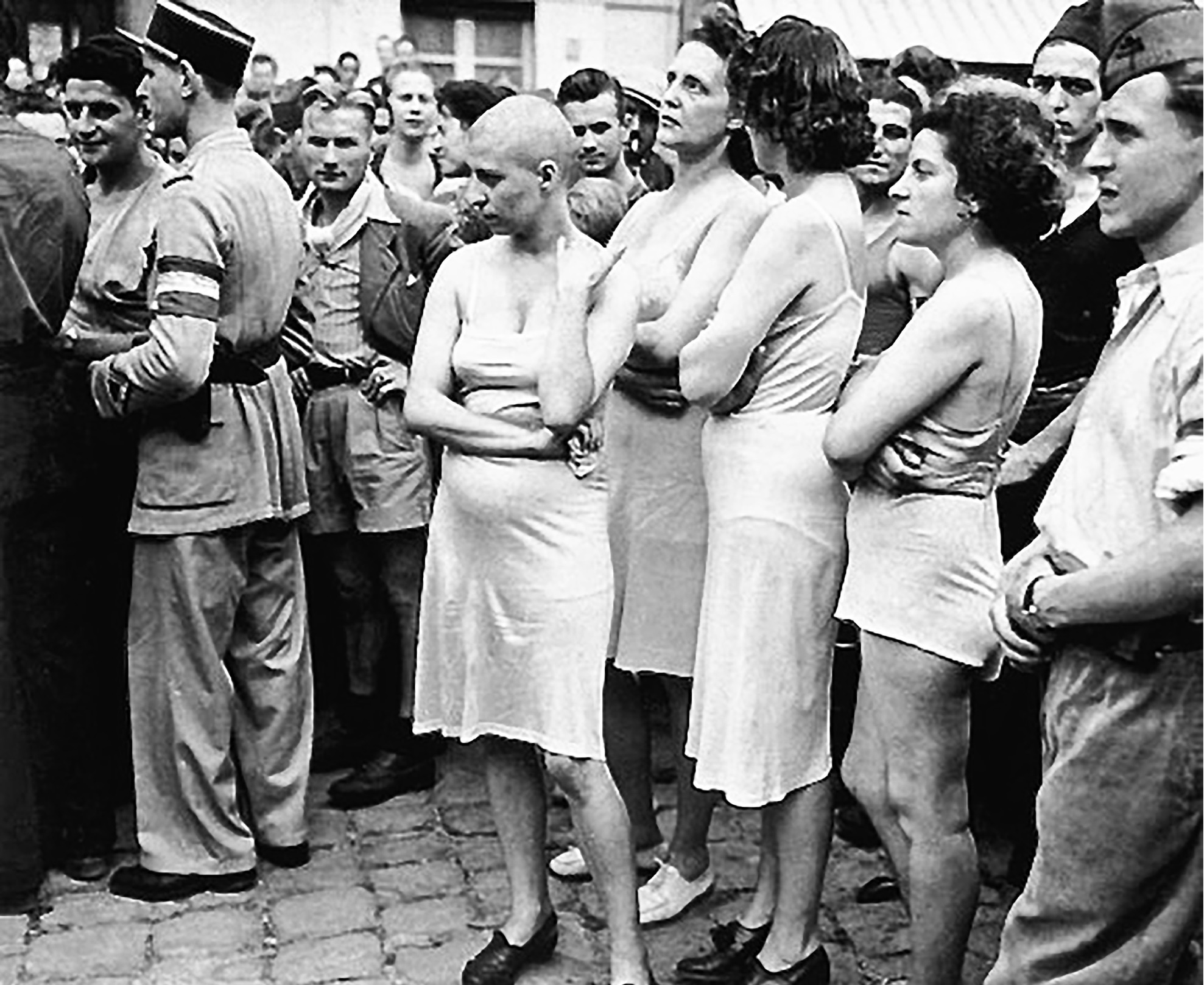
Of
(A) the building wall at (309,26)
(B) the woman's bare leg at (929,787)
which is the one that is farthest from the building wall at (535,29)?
(B) the woman's bare leg at (929,787)

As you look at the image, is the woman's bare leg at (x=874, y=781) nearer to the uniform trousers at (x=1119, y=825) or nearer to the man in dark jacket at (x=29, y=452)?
the uniform trousers at (x=1119, y=825)

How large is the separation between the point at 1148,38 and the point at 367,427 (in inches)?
123

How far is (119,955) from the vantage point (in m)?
4.19

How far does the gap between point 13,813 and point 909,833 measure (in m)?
2.32

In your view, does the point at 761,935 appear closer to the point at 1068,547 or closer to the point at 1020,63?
the point at 1068,547

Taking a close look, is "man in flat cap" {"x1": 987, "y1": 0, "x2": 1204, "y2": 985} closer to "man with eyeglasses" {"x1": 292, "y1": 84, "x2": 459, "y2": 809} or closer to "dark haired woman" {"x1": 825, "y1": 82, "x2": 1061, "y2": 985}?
"dark haired woman" {"x1": 825, "y1": 82, "x2": 1061, "y2": 985}

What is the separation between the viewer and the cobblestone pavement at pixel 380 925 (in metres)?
4.11

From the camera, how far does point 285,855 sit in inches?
187

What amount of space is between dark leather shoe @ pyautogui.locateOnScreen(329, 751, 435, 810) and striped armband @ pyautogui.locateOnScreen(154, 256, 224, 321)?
1.65m

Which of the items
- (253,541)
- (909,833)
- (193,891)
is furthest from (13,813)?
(909,833)

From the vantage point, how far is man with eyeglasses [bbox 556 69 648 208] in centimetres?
579

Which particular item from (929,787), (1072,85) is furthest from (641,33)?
(929,787)

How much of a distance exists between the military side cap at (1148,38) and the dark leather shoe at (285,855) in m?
3.10

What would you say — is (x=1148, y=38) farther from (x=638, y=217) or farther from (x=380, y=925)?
(x=380, y=925)
